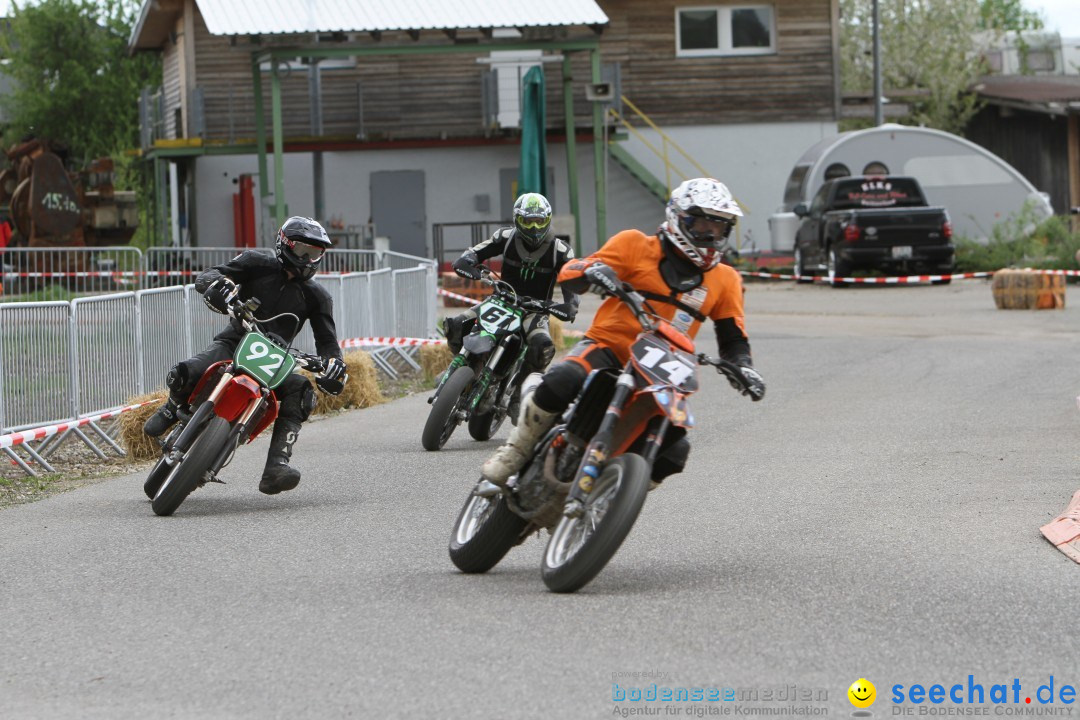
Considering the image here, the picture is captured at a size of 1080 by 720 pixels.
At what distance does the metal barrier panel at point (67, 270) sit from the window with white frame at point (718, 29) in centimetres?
1606

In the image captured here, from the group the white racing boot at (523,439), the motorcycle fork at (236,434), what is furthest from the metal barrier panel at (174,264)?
the white racing boot at (523,439)

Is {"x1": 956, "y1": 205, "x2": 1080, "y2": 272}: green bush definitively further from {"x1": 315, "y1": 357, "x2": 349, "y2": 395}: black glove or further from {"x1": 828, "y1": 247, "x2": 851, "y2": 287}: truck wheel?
{"x1": 315, "y1": 357, "x2": 349, "y2": 395}: black glove

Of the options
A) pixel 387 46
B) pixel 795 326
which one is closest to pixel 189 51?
pixel 387 46

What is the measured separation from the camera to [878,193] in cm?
3161

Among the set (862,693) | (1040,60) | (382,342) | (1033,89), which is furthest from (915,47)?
(862,693)

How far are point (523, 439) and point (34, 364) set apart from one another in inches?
244

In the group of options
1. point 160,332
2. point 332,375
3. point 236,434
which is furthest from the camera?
point 160,332

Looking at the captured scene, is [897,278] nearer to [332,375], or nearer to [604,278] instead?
[332,375]

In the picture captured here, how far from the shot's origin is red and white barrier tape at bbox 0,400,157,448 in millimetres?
11510

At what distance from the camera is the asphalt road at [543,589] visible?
5.47 m

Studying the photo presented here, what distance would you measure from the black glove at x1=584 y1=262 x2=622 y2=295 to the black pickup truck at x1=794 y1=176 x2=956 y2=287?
22.9m

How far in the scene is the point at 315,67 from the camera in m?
38.5

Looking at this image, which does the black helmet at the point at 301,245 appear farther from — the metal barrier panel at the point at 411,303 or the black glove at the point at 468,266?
the metal barrier panel at the point at 411,303

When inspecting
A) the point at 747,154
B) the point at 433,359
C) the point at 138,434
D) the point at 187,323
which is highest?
the point at 747,154
